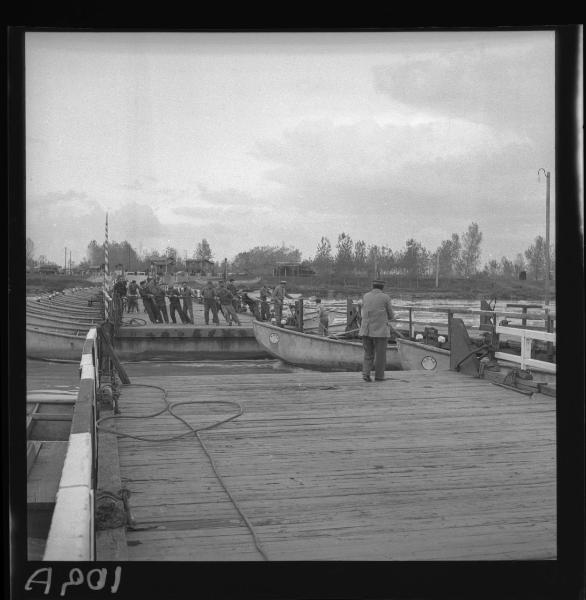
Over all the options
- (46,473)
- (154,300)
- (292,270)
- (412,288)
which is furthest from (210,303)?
(412,288)

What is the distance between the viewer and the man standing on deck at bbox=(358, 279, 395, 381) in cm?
801

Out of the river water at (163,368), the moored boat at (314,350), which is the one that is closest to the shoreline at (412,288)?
Answer: the river water at (163,368)

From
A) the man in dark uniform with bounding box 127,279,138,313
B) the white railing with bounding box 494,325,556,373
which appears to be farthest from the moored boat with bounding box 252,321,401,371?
the man in dark uniform with bounding box 127,279,138,313

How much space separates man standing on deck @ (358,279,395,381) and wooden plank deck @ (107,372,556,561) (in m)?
1.08

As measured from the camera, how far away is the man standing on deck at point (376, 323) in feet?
26.3

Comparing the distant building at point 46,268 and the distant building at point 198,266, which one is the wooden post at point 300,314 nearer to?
the distant building at point 46,268

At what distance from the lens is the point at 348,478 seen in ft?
14.0

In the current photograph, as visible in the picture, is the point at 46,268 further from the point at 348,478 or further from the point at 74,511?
the point at 74,511

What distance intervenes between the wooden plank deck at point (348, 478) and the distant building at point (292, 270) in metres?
43.5

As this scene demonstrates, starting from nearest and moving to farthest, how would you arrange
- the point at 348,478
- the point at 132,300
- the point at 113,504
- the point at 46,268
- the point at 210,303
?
the point at 113,504
the point at 348,478
the point at 46,268
the point at 210,303
the point at 132,300

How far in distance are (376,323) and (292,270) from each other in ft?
141

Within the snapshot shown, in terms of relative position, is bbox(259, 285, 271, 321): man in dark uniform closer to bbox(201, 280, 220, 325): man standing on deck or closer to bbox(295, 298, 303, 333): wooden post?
bbox(201, 280, 220, 325): man standing on deck
